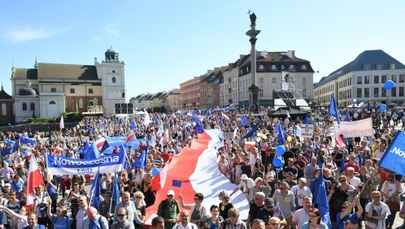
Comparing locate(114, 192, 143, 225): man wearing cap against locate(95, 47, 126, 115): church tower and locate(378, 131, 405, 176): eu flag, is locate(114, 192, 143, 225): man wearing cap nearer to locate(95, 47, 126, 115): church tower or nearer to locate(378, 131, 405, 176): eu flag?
locate(378, 131, 405, 176): eu flag

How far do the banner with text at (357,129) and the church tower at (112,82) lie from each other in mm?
87920

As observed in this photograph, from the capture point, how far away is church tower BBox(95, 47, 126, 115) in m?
96.6

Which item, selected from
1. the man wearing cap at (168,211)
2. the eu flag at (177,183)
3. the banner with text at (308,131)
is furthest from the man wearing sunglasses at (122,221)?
the banner with text at (308,131)

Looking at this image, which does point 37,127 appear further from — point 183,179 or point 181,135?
point 183,179

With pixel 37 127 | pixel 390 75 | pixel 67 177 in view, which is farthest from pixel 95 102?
pixel 67 177

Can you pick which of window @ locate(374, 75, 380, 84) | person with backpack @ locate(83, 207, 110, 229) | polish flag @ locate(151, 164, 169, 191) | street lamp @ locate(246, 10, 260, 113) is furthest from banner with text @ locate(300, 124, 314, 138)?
window @ locate(374, 75, 380, 84)

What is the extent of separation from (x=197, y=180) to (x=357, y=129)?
590cm

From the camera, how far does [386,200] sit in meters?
7.50

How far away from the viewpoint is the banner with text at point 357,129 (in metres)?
12.3

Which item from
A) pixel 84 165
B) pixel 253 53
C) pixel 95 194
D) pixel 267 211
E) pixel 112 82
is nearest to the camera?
pixel 267 211

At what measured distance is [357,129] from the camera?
494 inches

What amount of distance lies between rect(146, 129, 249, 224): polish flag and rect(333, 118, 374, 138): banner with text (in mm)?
4429

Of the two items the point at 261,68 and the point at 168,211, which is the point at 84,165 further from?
the point at 261,68

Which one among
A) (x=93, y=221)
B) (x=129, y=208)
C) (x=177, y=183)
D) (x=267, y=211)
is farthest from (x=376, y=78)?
(x=93, y=221)
